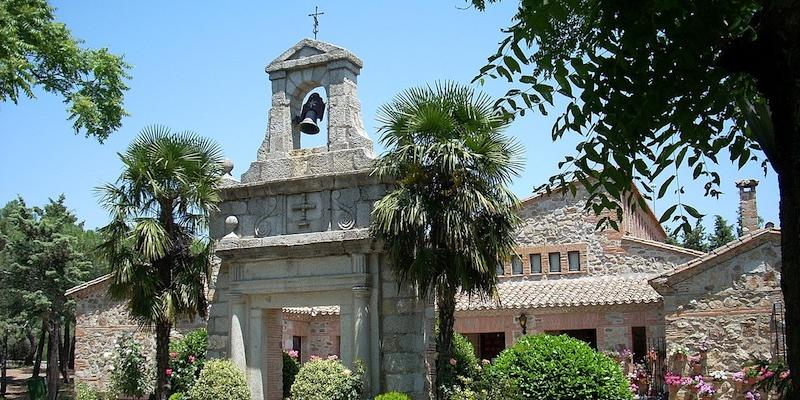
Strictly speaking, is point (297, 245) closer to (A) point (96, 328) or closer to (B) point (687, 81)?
(B) point (687, 81)

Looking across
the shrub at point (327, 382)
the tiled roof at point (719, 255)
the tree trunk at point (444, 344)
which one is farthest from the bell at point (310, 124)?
the tiled roof at point (719, 255)

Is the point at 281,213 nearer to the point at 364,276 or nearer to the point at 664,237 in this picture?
the point at 364,276

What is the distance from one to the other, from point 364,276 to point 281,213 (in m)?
2.12

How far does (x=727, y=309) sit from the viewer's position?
1934 centimetres

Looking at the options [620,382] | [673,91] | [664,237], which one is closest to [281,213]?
[620,382]

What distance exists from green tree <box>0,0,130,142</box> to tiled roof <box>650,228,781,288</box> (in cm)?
1290

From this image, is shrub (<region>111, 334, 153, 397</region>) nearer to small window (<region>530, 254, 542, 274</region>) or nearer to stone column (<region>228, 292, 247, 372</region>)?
stone column (<region>228, 292, 247, 372</region>)

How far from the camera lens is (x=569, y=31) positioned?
6004 mm

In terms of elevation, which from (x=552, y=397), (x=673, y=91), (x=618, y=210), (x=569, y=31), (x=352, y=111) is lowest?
(x=552, y=397)

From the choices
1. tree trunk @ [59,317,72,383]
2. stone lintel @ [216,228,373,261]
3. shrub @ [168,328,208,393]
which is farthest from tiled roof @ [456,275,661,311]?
tree trunk @ [59,317,72,383]

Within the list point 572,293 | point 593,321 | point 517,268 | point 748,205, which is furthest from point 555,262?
point 748,205

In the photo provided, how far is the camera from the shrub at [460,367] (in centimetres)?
1394

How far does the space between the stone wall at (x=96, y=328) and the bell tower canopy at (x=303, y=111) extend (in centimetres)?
1307

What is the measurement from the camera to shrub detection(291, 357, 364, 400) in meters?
13.5
